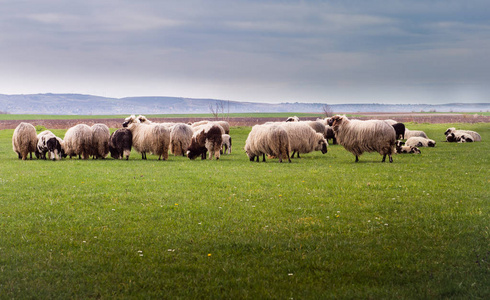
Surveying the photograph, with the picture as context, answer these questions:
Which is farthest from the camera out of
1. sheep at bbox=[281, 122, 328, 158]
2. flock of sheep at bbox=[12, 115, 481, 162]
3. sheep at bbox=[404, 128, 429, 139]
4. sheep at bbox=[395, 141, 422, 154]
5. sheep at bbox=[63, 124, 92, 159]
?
sheep at bbox=[404, 128, 429, 139]

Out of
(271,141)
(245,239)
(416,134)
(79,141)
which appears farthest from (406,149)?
(245,239)

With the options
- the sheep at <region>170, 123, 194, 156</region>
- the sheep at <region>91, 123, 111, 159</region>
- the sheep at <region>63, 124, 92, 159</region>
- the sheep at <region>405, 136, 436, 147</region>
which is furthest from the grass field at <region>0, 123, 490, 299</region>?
the sheep at <region>405, 136, 436, 147</region>

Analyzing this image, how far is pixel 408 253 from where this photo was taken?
7.36 metres

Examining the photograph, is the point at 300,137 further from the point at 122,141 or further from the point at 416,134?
the point at 416,134

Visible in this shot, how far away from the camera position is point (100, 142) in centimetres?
2520

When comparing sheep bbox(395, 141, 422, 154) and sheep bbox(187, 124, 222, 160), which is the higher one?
sheep bbox(187, 124, 222, 160)

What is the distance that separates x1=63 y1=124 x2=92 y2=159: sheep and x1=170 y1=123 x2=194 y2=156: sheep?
15.4ft

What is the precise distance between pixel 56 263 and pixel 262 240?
3.51 m

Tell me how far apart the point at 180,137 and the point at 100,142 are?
15.2 feet

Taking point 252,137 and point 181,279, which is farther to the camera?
point 252,137

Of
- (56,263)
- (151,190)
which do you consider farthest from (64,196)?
(56,263)

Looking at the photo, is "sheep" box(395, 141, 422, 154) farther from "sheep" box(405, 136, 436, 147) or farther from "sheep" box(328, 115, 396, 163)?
"sheep" box(328, 115, 396, 163)

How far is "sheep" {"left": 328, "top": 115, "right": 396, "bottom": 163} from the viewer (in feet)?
69.7

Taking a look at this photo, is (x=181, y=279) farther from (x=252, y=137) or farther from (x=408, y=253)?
(x=252, y=137)
